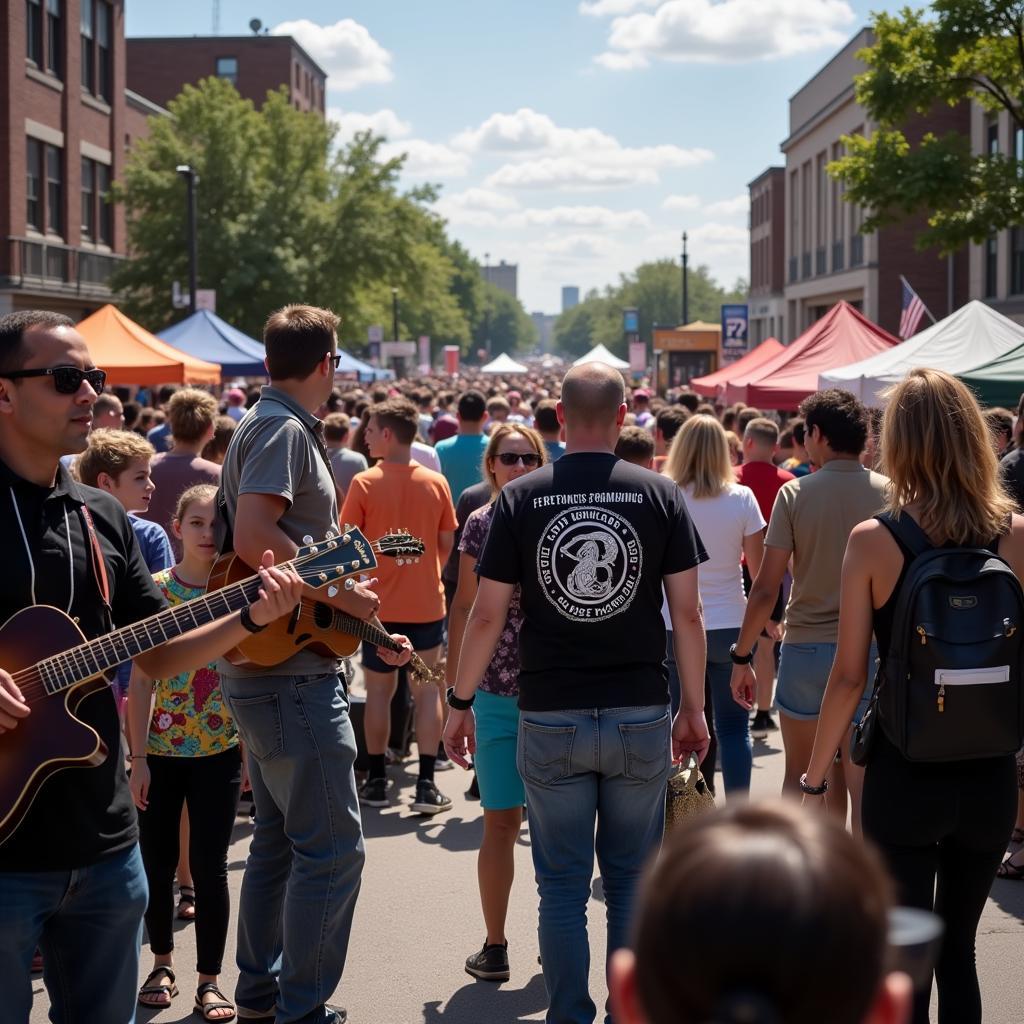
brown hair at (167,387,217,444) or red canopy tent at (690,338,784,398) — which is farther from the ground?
red canopy tent at (690,338,784,398)

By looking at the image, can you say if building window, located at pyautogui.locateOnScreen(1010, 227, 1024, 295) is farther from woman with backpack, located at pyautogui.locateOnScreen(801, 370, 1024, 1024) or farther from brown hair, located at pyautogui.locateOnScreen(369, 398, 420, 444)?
woman with backpack, located at pyautogui.locateOnScreen(801, 370, 1024, 1024)

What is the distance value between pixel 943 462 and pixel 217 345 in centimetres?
1768

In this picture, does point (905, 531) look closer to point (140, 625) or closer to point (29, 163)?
point (140, 625)

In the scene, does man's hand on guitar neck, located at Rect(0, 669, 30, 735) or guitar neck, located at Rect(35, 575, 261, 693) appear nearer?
man's hand on guitar neck, located at Rect(0, 669, 30, 735)

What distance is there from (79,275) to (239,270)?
178 inches

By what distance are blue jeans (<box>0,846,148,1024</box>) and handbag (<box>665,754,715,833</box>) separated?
8.14ft

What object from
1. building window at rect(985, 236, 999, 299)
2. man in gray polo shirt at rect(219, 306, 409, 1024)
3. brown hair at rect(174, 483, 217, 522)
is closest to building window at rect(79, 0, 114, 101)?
building window at rect(985, 236, 999, 299)

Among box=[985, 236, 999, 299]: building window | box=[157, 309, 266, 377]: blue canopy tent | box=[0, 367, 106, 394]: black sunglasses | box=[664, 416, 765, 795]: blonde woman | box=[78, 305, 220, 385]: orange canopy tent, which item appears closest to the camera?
box=[0, 367, 106, 394]: black sunglasses

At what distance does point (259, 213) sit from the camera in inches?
1471

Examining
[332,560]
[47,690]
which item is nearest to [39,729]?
[47,690]

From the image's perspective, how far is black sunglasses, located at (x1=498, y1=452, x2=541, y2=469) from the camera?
20.7 feet

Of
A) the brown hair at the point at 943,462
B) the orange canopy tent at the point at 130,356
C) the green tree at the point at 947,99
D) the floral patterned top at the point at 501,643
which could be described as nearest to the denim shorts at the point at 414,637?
the floral patterned top at the point at 501,643

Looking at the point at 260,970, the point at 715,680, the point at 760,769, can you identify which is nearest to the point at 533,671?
the point at 260,970

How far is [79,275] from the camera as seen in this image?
3750 cm
